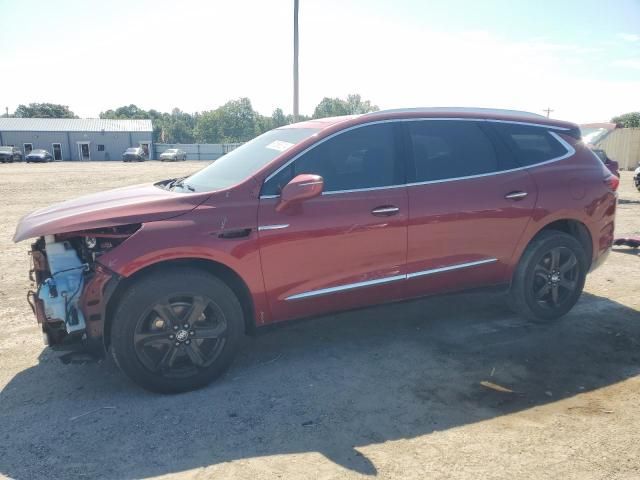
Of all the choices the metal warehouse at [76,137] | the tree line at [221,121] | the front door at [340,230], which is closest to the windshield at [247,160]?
the front door at [340,230]

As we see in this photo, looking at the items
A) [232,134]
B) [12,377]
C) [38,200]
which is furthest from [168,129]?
[12,377]

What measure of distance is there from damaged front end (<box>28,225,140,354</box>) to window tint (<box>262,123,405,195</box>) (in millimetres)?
1266

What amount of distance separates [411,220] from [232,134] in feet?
351

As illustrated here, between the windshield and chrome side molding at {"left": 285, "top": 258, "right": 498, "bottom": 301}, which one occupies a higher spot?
the windshield

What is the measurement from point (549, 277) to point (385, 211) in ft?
6.18

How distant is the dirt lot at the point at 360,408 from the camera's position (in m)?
2.71

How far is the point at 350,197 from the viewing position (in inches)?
147

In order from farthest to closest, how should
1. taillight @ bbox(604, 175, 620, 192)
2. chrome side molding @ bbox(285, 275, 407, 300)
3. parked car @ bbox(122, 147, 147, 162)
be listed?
parked car @ bbox(122, 147, 147, 162) < taillight @ bbox(604, 175, 620, 192) < chrome side molding @ bbox(285, 275, 407, 300)

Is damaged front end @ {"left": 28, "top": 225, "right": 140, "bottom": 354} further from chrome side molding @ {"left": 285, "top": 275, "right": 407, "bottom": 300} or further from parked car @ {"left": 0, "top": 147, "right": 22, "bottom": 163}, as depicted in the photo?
parked car @ {"left": 0, "top": 147, "right": 22, "bottom": 163}

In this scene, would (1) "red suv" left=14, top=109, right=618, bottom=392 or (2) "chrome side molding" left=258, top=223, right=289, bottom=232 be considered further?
(2) "chrome side molding" left=258, top=223, right=289, bottom=232

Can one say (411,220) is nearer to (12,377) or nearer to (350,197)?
(350,197)

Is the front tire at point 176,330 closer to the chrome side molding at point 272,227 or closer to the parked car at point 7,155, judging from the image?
the chrome side molding at point 272,227

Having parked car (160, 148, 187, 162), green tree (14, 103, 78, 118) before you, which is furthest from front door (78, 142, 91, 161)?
green tree (14, 103, 78, 118)

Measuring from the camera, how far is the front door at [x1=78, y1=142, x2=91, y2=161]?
5876 cm
